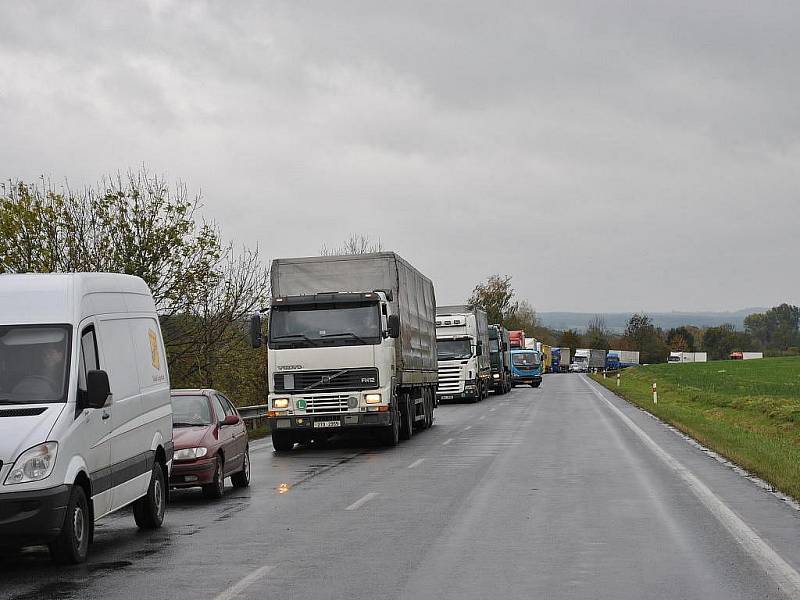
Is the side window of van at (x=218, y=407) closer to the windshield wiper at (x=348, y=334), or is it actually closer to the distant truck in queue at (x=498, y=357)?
the windshield wiper at (x=348, y=334)

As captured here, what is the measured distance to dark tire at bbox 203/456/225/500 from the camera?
14.7 metres

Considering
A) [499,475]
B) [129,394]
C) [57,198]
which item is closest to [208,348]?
[57,198]

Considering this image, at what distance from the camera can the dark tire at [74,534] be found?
30.2 feet

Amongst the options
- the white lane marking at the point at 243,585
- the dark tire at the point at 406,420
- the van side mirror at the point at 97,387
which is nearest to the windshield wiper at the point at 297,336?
the dark tire at the point at 406,420

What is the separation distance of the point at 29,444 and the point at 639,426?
22.9 m

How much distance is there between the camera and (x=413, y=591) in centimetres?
811

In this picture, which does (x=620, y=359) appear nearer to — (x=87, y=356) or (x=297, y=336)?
(x=297, y=336)

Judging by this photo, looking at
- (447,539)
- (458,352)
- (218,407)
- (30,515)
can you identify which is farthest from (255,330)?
(458,352)

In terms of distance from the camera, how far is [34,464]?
8859 millimetres

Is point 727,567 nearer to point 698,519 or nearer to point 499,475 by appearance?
point 698,519

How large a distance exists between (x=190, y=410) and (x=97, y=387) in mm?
6239

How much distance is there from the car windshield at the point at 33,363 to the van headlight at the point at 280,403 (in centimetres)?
1318

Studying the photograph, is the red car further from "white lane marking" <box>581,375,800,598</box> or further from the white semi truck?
the white semi truck

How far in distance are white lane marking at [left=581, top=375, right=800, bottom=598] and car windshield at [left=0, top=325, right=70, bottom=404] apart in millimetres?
5739
